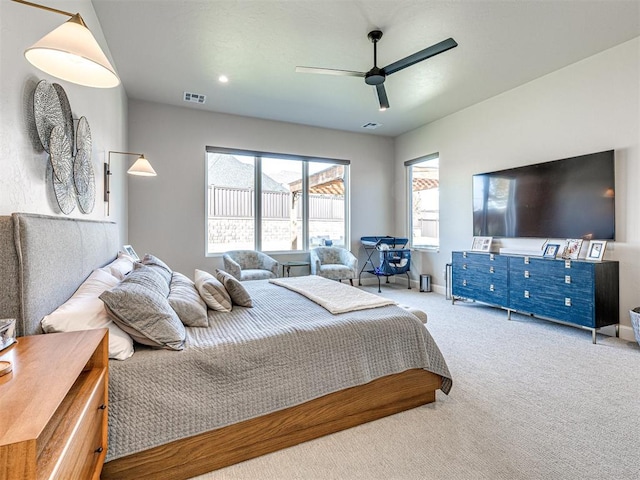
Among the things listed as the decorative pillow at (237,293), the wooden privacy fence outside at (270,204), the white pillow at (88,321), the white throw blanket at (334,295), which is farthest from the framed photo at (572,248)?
the white pillow at (88,321)

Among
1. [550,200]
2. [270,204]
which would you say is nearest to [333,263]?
[270,204]

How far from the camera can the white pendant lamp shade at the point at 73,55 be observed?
112 cm

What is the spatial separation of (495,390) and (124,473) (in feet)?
7.31

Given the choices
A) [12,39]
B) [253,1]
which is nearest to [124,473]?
[12,39]

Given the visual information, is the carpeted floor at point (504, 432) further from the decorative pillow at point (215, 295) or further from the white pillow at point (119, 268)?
the white pillow at point (119, 268)

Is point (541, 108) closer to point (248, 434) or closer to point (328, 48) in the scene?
point (328, 48)

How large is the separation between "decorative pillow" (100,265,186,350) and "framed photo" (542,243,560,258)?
400cm

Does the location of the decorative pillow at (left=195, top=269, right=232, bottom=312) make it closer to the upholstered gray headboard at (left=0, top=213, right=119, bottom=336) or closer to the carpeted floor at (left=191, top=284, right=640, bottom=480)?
the upholstered gray headboard at (left=0, top=213, right=119, bottom=336)

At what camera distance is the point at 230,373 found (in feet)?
4.81

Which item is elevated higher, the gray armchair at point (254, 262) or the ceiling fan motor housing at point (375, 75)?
the ceiling fan motor housing at point (375, 75)

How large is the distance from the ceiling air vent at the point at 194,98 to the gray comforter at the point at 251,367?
359 cm

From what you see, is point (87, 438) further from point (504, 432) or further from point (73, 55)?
point (504, 432)

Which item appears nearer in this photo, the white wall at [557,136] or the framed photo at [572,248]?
the white wall at [557,136]

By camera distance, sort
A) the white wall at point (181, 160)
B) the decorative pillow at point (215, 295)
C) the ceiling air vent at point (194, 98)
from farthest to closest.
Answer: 1. the white wall at point (181, 160)
2. the ceiling air vent at point (194, 98)
3. the decorative pillow at point (215, 295)
